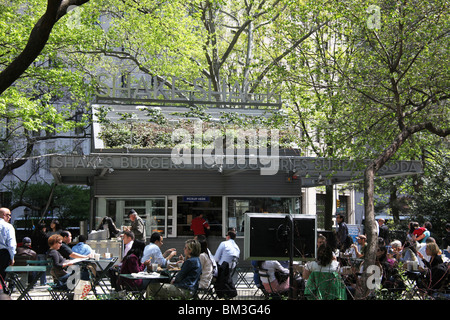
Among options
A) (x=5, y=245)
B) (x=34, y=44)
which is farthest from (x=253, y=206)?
(x=34, y=44)

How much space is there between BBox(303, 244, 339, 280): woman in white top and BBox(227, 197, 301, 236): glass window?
32.6 feet

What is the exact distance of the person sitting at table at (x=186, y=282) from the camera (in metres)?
9.17

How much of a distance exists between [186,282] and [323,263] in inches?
90.4

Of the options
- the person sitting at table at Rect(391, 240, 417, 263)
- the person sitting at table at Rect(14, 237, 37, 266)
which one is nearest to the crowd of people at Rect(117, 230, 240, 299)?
the person sitting at table at Rect(14, 237, 37, 266)

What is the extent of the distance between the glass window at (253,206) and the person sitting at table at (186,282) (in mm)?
9554

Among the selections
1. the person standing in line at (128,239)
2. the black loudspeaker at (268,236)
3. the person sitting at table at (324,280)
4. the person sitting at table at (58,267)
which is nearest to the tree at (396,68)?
the person sitting at table at (324,280)

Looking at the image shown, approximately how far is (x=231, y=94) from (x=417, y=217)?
945 centimetres

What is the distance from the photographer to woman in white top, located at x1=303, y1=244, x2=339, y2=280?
9172 millimetres

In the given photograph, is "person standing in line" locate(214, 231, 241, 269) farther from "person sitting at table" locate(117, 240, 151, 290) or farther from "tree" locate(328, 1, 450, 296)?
"tree" locate(328, 1, 450, 296)

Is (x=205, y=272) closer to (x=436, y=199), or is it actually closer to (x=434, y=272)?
(x=434, y=272)

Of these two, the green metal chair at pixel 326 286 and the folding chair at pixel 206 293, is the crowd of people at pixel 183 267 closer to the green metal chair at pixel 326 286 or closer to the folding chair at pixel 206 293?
the folding chair at pixel 206 293

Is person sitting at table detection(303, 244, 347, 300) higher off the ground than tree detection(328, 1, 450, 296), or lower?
lower

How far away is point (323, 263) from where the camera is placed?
916 cm
